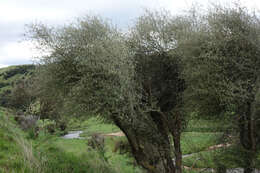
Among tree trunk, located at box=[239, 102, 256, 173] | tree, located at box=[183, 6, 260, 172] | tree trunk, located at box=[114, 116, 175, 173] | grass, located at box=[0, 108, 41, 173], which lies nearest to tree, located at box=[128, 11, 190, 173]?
tree trunk, located at box=[114, 116, 175, 173]

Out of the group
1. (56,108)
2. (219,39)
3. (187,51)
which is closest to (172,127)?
(187,51)

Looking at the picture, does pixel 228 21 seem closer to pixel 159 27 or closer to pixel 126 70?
pixel 159 27

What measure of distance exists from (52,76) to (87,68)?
1481mm

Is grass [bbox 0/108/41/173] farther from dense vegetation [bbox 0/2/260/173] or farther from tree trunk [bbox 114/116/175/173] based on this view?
tree trunk [bbox 114/116/175/173]

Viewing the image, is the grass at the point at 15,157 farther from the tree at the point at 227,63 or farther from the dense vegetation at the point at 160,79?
the tree at the point at 227,63

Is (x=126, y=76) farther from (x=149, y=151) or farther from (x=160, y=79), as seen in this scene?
(x=149, y=151)

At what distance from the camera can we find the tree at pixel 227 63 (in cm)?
690

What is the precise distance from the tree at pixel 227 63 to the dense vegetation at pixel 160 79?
28 mm

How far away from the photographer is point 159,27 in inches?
352

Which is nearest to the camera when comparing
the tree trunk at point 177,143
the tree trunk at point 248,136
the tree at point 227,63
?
the tree at point 227,63

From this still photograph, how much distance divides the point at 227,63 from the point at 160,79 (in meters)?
2.50

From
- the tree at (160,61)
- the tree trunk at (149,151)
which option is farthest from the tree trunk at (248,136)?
the tree trunk at (149,151)

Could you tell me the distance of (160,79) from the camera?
872 cm

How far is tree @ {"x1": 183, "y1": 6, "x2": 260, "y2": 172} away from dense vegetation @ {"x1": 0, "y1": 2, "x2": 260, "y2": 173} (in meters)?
0.03
